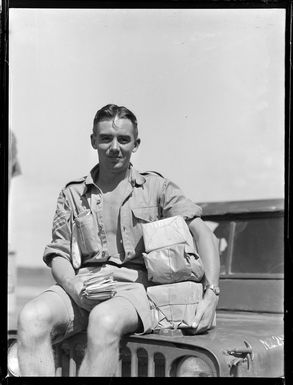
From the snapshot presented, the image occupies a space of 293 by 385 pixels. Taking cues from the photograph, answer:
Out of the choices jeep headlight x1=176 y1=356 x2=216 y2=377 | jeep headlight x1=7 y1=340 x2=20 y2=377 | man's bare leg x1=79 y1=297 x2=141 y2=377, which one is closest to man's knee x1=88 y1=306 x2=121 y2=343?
man's bare leg x1=79 y1=297 x2=141 y2=377

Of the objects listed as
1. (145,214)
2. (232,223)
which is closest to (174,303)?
(145,214)

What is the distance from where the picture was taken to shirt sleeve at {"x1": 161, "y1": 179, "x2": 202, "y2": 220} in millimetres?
3729

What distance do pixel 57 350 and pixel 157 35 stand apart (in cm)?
174

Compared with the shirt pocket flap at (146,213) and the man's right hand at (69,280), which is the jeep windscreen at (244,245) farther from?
the man's right hand at (69,280)

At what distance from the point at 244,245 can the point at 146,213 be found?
1.40 meters

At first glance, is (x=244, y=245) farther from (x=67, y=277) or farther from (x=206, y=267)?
(x=67, y=277)

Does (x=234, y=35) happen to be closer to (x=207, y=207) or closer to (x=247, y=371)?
(x=207, y=207)

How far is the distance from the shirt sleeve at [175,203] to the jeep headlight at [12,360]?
1056 mm

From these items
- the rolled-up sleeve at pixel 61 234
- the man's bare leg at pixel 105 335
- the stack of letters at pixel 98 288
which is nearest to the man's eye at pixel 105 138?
the rolled-up sleeve at pixel 61 234

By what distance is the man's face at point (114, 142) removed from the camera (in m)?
3.71

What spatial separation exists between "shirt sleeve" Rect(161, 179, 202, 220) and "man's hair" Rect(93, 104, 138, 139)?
1.10 ft

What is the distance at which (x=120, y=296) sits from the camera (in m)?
3.56

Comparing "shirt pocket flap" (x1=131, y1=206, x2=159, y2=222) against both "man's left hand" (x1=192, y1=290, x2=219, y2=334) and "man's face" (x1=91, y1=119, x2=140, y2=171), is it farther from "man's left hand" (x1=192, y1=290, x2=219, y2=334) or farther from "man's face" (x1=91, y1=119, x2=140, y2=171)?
"man's left hand" (x1=192, y1=290, x2=219, y2=334)
